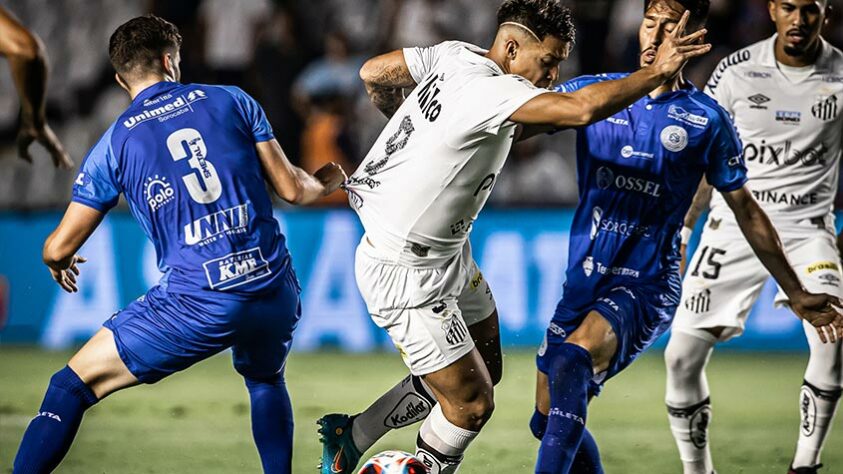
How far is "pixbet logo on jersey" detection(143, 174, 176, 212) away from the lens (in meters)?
5.05

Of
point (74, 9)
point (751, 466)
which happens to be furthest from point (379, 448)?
point (74, 9)

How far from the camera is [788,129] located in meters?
6.74

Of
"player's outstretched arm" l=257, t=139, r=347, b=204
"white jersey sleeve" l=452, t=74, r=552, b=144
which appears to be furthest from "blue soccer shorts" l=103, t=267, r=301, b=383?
"white jersey sleeve" l=452, t=74, r=552, b=144

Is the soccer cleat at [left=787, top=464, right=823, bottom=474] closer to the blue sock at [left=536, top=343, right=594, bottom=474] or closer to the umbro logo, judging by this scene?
the blue sock at [left=536, top=343, right=594, bottom=474]

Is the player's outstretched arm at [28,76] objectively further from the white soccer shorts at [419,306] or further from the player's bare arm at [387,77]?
the white soccer shorts at [419,306]

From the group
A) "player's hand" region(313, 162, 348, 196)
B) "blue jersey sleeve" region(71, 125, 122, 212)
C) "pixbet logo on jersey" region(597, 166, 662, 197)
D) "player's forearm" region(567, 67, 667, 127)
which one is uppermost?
"player's forearm" region(567, 67, 667, 127)

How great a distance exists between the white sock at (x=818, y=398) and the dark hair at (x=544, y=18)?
252cm

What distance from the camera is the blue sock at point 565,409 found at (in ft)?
16.4

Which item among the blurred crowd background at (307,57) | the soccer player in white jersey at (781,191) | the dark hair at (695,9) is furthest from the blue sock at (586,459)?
the blurred crowd background at (307,57)

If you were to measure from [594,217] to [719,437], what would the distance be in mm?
2583

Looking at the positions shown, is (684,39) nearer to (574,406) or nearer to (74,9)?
(574,406)

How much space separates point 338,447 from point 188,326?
1191 millimetres

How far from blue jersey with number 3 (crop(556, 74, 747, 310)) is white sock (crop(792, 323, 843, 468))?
4.45 ft

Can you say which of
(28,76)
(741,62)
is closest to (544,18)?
(741,62)
